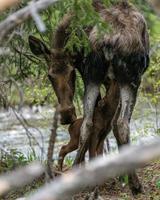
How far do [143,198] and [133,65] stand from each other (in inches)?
65.3

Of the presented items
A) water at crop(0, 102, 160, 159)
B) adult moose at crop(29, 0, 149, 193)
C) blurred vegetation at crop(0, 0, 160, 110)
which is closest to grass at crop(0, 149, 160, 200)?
adult moose at crop(29, 0, 149, 193)

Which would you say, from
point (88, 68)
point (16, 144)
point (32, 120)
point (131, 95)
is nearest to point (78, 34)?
point (88, 68)

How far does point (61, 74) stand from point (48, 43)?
1.14 metres

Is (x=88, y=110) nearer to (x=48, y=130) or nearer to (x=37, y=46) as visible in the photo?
(x=37, y=46)

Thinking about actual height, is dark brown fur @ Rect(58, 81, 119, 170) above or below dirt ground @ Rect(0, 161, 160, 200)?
above

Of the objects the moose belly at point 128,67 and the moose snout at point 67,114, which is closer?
the moose belly at point 128,67

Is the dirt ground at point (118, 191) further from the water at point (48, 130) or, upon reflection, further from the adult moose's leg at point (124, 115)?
the water at point (48, 130)

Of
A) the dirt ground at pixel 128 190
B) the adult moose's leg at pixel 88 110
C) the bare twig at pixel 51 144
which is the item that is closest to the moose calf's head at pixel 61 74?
the adult moose's leg at pixel 88 110

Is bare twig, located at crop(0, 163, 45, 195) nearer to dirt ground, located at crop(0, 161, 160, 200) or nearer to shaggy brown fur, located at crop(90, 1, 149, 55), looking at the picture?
shaggy brown fur, located at crop(90, 1, 149, 55)

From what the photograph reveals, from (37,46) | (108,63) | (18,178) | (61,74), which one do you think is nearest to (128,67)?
(108,63)

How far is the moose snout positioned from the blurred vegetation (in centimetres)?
57

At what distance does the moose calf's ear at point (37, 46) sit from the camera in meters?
7.20

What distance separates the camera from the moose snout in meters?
7.16

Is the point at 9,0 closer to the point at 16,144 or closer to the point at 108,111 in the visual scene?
the point at 108,111
